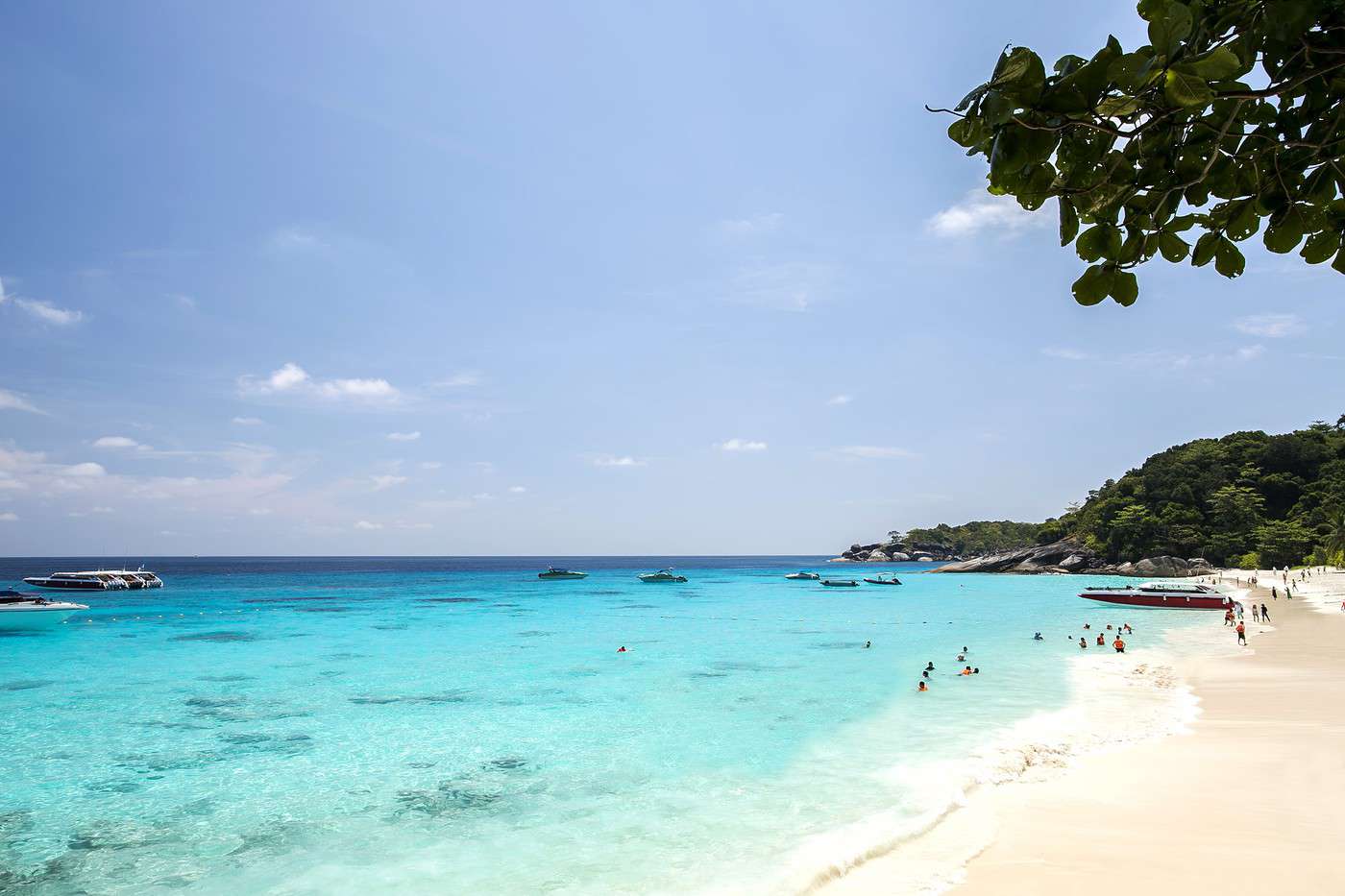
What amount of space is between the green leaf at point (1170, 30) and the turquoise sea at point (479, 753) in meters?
10.8

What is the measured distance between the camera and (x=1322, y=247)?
2869 mm

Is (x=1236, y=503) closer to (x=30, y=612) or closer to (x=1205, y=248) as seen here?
(x=1205, y=248)

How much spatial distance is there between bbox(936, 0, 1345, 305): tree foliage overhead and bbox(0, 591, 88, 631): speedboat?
66678mm

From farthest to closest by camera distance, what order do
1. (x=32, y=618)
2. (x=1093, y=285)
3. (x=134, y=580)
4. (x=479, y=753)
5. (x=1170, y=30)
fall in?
(x=134, y=580) → (x=32, y=618) → (x=479, y=753) → (x=1093, y=285) → (x=1170, y=30)

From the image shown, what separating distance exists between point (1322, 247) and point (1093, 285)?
1172 millimetres

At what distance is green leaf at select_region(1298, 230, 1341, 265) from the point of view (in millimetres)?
2854

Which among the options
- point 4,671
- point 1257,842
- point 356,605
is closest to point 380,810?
point 1257,842

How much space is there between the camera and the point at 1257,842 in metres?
9.87

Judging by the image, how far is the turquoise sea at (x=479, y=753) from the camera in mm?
11328

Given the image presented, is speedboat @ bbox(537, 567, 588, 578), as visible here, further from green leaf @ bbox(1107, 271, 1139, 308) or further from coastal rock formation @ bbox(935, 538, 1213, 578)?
green leaf @ bbox(1107, 271, 1139, 308)

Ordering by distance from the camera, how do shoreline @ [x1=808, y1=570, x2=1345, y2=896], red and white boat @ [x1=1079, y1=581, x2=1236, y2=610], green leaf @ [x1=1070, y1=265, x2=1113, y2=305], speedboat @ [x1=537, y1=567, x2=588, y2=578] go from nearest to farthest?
green leaf @ [x1=1070, y1=265, x2=1113, y2=305] < shoreline @ [x1=808, y1=570, x2=1345, y2=896] < red and white boat @ [x1=1079, y1=581, x2=1236, y2=610] < speedboat @ [x1=537, y1=567, x2=588, y2=578]

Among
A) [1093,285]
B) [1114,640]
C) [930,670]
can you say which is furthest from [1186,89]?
[1114,640]

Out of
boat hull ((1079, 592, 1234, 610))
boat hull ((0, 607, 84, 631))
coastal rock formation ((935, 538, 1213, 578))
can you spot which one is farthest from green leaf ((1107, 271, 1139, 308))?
coastal rock formation ((935, 538, 1213, 578))

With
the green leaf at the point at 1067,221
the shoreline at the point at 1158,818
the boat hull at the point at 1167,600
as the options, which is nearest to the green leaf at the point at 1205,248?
the green leaf at the point at 1067,221
